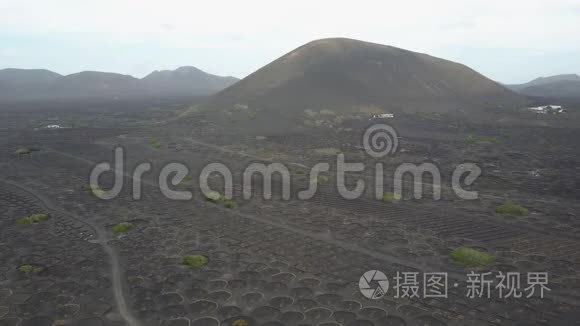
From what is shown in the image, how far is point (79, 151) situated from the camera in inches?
2196

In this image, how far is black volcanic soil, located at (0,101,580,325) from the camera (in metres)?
16.6

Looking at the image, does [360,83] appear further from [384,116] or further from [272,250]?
[272,250]

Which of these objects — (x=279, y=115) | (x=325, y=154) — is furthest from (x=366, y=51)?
(x=325, y=154)

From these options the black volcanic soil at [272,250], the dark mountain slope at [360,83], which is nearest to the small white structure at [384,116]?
the dark mountain slope at [360,83]

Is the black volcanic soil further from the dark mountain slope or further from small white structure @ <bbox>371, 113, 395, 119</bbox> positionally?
the dark mountain slope

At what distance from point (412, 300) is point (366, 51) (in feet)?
436

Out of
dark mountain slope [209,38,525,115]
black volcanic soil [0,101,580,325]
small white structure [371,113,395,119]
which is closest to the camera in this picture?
black volcanic soil [0,101,580,325]

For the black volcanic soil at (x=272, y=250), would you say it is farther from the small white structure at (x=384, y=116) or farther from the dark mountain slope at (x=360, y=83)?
the dark mountain slope at (x=360, y=83)

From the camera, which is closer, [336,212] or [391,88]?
[336,212]

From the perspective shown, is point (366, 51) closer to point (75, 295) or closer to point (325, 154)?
point (325, 154)

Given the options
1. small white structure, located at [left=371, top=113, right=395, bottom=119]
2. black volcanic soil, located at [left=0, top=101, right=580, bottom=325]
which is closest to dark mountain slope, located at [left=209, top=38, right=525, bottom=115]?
small white structure, located at [left=371, top=113, right=395, bottom=119]

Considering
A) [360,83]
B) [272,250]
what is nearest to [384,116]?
[360,83]

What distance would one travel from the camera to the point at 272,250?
22.8 meters

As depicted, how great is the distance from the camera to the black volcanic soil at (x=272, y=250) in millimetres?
16578
